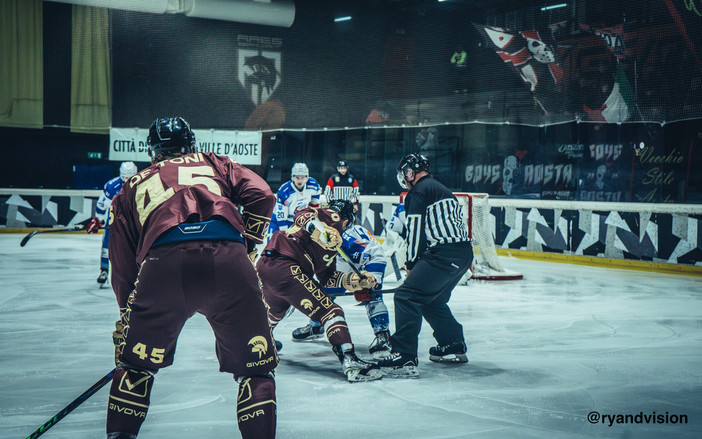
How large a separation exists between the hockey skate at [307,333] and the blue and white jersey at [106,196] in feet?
11.2

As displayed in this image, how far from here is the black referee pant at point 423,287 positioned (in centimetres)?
411

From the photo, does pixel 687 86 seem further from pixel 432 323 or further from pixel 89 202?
pixel 89 202

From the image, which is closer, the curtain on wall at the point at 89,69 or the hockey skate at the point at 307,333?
the hockey skate at the point at 307,333

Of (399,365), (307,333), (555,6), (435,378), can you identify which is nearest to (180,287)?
(399,365)

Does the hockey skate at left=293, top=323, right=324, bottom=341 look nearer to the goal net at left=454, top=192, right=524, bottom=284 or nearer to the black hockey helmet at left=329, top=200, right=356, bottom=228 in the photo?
the black hockey helmet at left=329, top=200, right=356, bottom=228

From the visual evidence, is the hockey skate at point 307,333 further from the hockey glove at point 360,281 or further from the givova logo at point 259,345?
the givova logo at point 259,345

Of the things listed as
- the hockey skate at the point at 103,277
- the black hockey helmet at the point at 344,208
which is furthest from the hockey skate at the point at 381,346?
the hockey skate at the point at 103,277

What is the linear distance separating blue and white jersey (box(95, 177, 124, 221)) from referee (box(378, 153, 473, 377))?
438 centimetres

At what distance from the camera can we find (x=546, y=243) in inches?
445

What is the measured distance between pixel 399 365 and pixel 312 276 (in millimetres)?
754

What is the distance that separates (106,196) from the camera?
307 inches

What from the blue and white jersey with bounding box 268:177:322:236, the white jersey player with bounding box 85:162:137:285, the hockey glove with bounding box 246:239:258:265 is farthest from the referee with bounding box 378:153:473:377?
the white jersey player with bounding box 85:162:137:285

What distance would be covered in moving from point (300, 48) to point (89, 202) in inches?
223

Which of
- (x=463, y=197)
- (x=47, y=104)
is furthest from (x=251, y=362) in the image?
(x=47, y=104)
